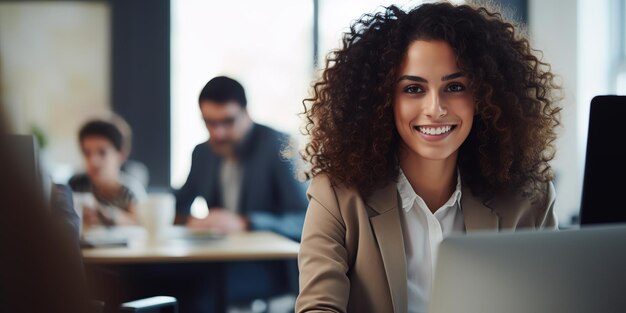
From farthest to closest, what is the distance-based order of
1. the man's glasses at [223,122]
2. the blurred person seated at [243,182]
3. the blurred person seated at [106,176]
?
1. the blurred person seated at [106,176]
2. the man's glasses at [223,122]
3. the blurred person seated at [243,182]

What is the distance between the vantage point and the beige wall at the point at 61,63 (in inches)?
245

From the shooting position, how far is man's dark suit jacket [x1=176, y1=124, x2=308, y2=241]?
12.1 ft

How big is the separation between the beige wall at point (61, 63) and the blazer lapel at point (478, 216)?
506cm

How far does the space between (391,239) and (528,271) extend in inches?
26.9

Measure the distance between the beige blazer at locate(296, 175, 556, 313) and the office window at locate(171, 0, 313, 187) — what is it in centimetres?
469

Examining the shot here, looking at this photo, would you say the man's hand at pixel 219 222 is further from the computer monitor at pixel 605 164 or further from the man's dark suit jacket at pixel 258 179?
the computer monitor at pixel 605 164

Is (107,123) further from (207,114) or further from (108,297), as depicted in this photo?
(108,297)

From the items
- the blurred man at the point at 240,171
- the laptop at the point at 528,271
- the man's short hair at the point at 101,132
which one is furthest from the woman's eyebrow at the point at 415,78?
the man's short hair at the point at 101,132

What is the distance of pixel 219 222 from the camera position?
3.41 meters

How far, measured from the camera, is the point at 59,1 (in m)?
6.25

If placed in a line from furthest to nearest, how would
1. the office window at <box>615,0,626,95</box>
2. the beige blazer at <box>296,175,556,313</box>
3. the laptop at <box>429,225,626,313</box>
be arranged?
the office window at <box>615,0,626,95</box> < the beige blazer at <box>296,175,556,313</box> < the laptop at <box>429,225,626,313</box>

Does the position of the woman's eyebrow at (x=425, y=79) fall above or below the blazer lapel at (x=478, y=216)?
above

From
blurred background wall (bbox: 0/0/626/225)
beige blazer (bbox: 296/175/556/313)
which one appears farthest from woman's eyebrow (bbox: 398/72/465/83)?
blurred background wall (bbox: 0/0/626/225)

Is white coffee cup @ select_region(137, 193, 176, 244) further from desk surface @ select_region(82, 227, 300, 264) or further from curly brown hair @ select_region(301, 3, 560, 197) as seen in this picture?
curly brown hair @ select_region(301, 3, 560, 197)
